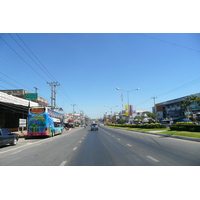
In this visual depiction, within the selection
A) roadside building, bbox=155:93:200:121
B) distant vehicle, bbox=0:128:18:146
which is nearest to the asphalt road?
distant vehicle, bbox=0:128:18:146

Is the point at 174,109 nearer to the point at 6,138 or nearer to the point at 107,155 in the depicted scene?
the point at 6,138

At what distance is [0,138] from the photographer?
1494 cm

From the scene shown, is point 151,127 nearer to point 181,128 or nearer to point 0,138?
point 181,128

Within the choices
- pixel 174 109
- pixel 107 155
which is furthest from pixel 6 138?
pixel 174 109

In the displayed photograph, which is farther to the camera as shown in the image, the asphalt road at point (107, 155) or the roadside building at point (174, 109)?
the roadside building at point (174, 109)

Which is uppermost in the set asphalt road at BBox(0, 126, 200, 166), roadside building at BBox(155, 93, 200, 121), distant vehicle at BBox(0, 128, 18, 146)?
roadside building at BBox(155, 93, 200, 121)

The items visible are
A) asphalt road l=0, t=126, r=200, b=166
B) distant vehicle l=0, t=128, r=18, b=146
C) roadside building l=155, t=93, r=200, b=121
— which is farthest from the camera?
roadside building l=155, t=93, r=200, b=121

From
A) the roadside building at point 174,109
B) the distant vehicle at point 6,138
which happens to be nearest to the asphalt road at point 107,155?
the distant vehicle at point 6,138

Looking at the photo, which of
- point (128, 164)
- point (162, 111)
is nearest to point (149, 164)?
point (128, 164)

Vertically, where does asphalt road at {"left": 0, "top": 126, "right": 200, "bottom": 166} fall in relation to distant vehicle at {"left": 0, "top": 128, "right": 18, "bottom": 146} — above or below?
below

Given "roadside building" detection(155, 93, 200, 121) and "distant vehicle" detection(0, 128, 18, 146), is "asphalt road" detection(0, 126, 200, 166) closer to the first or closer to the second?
"distant vehicle" detection(0, 128, 18, 146)

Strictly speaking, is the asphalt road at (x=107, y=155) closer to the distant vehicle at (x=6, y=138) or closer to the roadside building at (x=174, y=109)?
the distant vehicle at (x=6, y=138)
